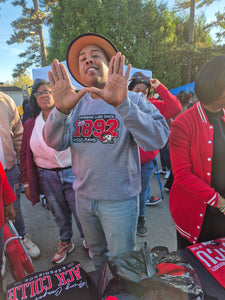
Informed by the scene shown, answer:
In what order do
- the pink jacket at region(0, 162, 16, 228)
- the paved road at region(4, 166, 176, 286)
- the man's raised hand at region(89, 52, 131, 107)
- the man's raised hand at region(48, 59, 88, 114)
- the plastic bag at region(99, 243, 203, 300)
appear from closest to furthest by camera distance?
the plastic bag at region(99, 243, 203, 300) < the man's raised hand at region(89, 52, 131, 107) < the man's raised hand at region(48, 59, 88, 114) < the pink jacket at region(0, 162, 16, 228) < the paved road at region(4, 166, 176, 286)

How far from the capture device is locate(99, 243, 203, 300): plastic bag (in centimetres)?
69

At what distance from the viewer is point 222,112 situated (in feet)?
4.52

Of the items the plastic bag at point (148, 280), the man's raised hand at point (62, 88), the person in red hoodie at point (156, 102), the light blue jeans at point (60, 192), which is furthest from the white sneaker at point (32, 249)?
the man's raised hand at point (62, 88)

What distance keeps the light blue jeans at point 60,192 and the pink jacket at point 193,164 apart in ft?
3.78

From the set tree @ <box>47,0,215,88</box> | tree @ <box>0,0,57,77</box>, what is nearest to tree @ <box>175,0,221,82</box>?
tree @ <box>47,0,215,88</box>

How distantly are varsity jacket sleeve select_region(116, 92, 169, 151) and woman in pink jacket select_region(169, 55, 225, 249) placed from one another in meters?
0.24

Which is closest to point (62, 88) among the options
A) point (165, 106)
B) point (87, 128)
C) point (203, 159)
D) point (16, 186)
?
point (87, 128)

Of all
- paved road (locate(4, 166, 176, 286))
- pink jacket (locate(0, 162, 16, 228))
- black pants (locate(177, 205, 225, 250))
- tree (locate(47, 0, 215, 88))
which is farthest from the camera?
tree (locate(47, 0, 215, 88))

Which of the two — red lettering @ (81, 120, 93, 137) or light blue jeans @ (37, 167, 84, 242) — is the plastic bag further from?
light blue jeans @ (37, 167, 84, 242)

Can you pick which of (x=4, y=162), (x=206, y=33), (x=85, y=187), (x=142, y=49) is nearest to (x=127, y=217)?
(x=85, y=187)

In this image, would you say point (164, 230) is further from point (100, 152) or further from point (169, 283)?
point (169, 283)

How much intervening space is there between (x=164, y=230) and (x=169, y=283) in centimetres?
216

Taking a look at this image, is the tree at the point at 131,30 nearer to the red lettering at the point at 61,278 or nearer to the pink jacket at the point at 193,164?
the pink jacket at the point at 193,164

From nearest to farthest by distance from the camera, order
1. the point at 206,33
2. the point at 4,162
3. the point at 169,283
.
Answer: the point at 169,283
the point at 4,162
the point at 206,33
